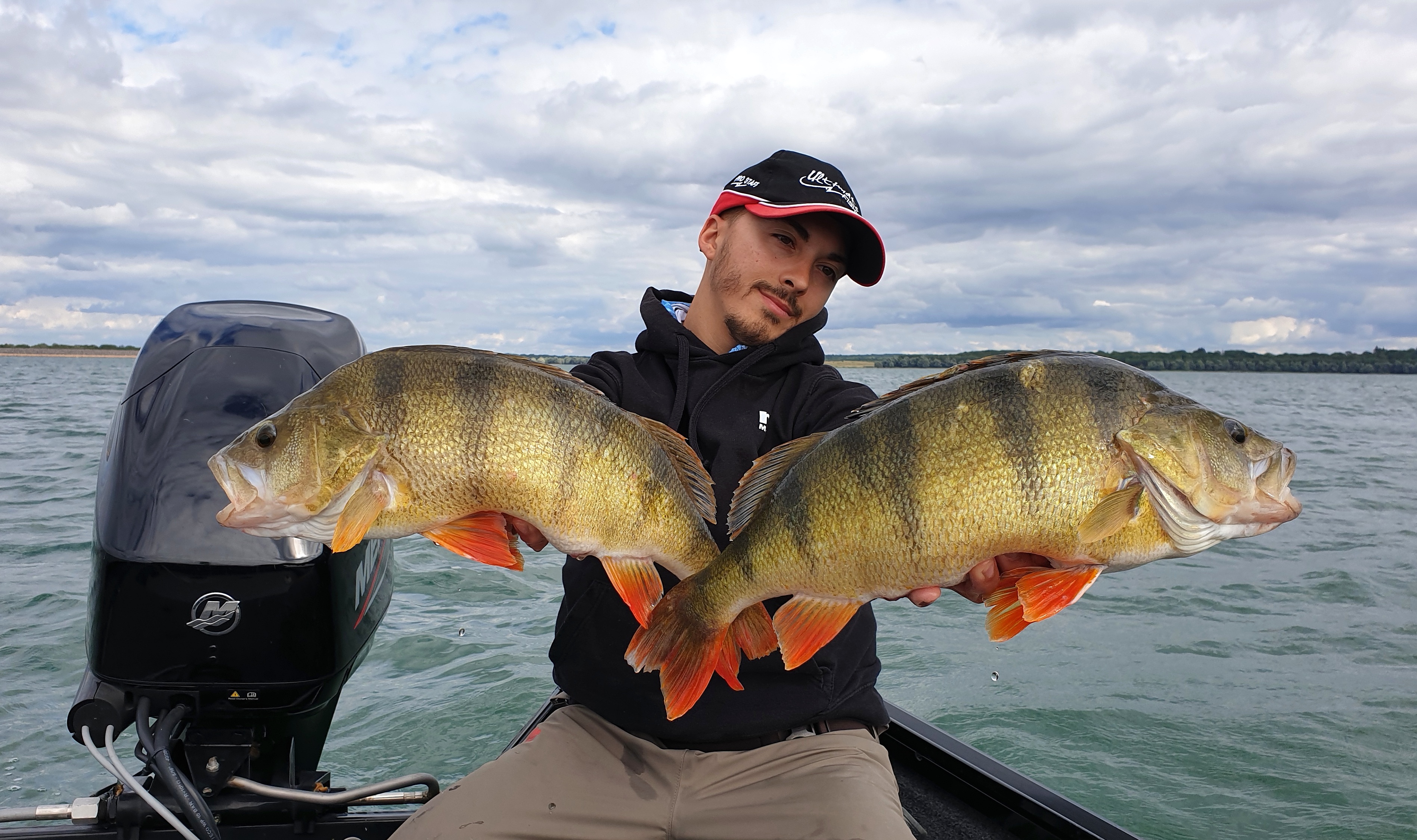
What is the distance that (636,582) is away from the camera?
2.44 m

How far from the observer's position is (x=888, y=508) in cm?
221

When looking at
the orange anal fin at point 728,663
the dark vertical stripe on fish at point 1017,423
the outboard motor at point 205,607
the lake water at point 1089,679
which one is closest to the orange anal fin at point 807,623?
the orange anal fin at point 728,663

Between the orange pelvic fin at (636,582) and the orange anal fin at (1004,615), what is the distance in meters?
0.96

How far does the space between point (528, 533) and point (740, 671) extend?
0.91 m

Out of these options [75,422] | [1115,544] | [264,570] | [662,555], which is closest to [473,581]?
[264,570]

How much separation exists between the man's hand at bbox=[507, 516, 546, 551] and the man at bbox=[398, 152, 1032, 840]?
10mm

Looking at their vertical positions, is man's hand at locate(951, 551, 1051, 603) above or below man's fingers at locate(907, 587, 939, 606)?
above

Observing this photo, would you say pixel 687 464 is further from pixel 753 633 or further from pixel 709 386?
pixel 709 386

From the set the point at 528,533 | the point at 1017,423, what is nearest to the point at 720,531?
the point at 528,533

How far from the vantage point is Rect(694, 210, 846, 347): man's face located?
3326 millimetres

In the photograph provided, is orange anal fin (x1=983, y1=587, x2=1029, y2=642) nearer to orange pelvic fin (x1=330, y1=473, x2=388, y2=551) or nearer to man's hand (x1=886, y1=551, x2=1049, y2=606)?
man's hand (x1=886, y1=551, x2=1049, y2=606)

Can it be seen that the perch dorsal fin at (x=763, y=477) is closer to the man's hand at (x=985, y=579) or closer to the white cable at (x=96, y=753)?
the man's hand at (x=985, y=579)

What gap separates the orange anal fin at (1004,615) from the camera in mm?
2311

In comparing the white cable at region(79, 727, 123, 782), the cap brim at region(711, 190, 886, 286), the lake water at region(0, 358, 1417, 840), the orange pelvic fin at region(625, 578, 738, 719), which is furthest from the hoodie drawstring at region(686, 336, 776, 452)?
the lake water at region(0, 358, 1417, 840)
